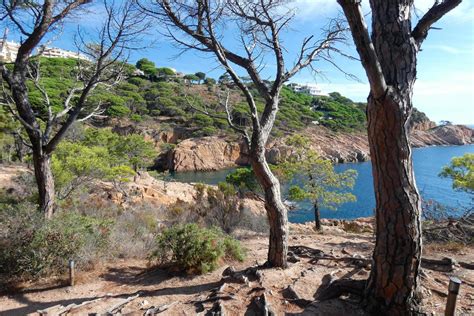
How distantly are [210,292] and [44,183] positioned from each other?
138 inches

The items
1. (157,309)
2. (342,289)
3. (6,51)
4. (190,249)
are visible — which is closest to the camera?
(342,289)

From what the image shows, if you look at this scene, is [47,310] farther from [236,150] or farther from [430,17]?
[236,150]

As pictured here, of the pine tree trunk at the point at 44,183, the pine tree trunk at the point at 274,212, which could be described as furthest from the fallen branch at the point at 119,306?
the pine tree trunk at the point at 44,183

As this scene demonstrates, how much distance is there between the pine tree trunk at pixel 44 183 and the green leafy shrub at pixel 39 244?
0.21 metres

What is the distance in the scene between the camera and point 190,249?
4848 mm

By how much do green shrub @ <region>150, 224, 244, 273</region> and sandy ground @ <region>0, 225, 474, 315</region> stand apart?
190 millimetres

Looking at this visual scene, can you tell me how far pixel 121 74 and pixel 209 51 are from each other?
2145 millimetres

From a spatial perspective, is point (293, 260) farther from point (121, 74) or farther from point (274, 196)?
point (121, 74)

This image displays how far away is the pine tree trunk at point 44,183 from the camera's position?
5141mm

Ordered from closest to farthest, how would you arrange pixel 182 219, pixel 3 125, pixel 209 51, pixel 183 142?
pixel 209 51 < pixel 182 219 < pixel 3 125 < pixel 183 142

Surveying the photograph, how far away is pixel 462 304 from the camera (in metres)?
3.20

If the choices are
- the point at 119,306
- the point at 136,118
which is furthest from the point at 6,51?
the point at 136,118

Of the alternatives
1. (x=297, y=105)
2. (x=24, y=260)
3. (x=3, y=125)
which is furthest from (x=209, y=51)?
(x=297, y=105)

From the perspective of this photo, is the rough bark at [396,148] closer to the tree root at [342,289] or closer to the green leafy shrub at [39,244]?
the tree root at [342,289]
